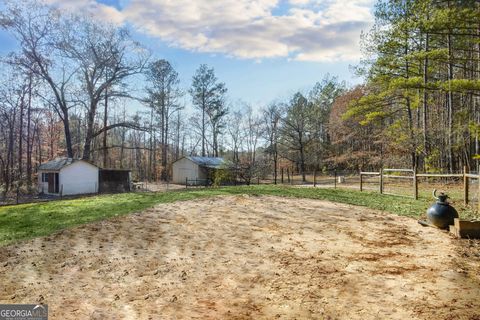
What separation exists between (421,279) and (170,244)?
15.3 ft

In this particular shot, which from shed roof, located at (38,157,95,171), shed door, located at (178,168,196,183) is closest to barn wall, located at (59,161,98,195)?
shed roof, located at (38,157,95,171)

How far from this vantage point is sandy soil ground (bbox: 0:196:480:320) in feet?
13.7

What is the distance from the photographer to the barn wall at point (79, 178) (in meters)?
26.0

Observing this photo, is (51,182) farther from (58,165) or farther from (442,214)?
(442,214)

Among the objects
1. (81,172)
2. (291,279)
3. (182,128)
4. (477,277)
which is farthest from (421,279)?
(182,128)

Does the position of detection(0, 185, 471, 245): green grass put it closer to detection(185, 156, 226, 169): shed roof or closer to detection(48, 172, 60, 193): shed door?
detection(48, 172, 60, 193): shed door

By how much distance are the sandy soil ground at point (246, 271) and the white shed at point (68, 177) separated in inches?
791

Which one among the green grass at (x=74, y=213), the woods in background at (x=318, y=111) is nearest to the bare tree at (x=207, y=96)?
the woods in background at (x=318, y=111)

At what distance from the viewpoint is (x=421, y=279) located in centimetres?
490

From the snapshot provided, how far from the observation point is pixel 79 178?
88.6ft

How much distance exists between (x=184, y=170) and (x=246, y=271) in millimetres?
31946

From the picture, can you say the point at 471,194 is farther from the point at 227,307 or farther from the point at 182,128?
the point at 182,128

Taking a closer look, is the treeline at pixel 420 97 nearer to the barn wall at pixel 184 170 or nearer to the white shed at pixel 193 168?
the white shed at pixel 193 168

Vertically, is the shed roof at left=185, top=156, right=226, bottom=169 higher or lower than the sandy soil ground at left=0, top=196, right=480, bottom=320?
higher
